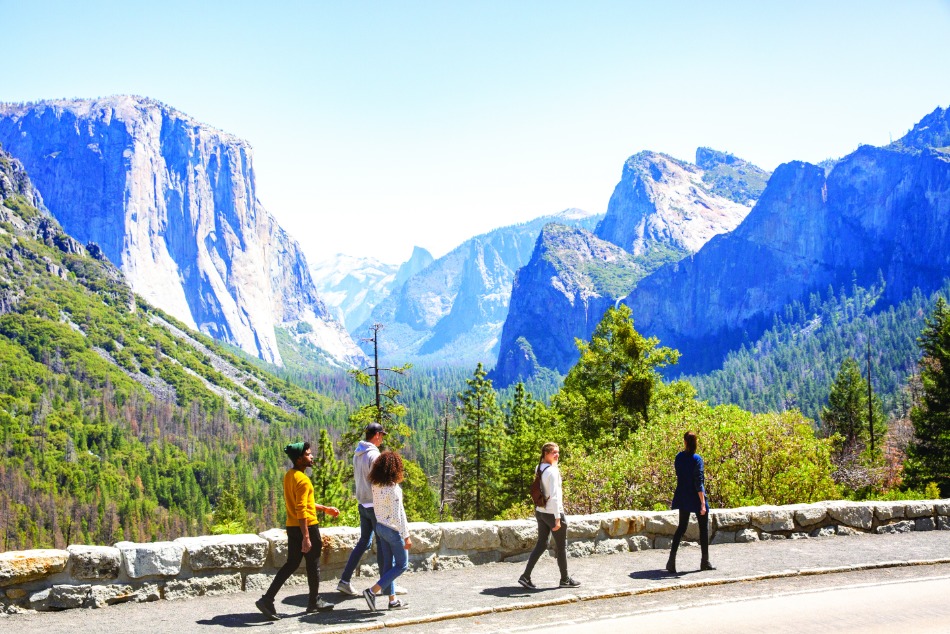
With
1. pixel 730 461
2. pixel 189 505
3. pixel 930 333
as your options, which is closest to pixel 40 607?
pixel 730 461

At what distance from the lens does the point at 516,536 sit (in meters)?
13.1

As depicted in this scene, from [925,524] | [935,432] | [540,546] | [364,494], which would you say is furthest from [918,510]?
[935,432]

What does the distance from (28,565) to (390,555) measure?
4.81 meters

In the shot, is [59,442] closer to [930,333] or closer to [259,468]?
[259,468]

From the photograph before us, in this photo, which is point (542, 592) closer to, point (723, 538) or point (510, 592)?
point (510, 592)

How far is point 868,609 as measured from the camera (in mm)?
10633

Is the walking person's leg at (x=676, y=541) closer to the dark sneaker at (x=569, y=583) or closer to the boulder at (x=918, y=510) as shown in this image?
the dark sneaker at (x=569, y=583)

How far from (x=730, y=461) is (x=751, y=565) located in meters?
7.32

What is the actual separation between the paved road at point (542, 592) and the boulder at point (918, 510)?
1320 millimetres

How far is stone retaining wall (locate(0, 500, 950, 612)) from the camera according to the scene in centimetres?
995

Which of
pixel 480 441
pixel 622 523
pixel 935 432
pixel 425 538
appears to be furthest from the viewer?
pixel 480 441

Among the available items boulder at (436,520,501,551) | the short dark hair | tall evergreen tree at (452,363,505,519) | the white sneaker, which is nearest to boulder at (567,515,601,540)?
boulder at (436,520,501,551)

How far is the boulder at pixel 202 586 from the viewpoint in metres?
10.6

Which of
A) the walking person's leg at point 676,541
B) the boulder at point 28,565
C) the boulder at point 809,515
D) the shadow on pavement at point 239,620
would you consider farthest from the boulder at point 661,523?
the boulder at point 28,565
